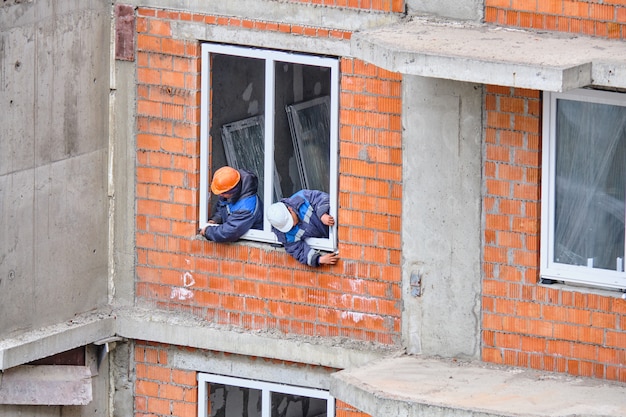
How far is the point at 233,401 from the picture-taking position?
1706 cm

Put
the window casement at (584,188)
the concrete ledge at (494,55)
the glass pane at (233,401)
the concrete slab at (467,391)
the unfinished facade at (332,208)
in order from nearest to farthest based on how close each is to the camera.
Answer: the concrete ledge at (494,55)
the concrete slab at (467,391)
the window casement at (584,188)
the unfinished facade at (332,208)
the glass pane at (233,401)

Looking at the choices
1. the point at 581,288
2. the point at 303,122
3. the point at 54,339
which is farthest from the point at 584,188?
the point at 54,339

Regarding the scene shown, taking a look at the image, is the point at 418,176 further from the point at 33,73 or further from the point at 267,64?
the point at 33,73

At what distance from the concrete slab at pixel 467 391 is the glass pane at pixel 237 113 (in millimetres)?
1994

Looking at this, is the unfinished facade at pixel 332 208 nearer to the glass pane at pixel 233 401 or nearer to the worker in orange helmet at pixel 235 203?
the glass pane at pixel 233 401

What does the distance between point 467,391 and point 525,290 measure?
2.89 feet

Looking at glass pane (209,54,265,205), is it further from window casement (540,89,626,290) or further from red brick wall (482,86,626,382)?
window casement (540,89,626,290)

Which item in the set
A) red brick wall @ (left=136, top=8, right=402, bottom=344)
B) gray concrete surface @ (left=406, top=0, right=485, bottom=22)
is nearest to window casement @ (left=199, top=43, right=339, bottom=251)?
red brick wall @ (left=136, top=8, right=402, bottom=344)

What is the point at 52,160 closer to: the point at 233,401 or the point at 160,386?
the point at 160,386

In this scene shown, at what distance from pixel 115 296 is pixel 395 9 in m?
3.29

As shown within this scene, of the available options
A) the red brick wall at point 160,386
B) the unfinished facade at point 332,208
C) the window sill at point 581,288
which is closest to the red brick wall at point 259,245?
the unfinished facade at point 332,208

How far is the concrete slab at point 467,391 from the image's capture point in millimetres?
14047

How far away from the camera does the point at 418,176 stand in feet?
49.7

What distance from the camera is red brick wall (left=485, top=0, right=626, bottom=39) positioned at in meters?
14.1
